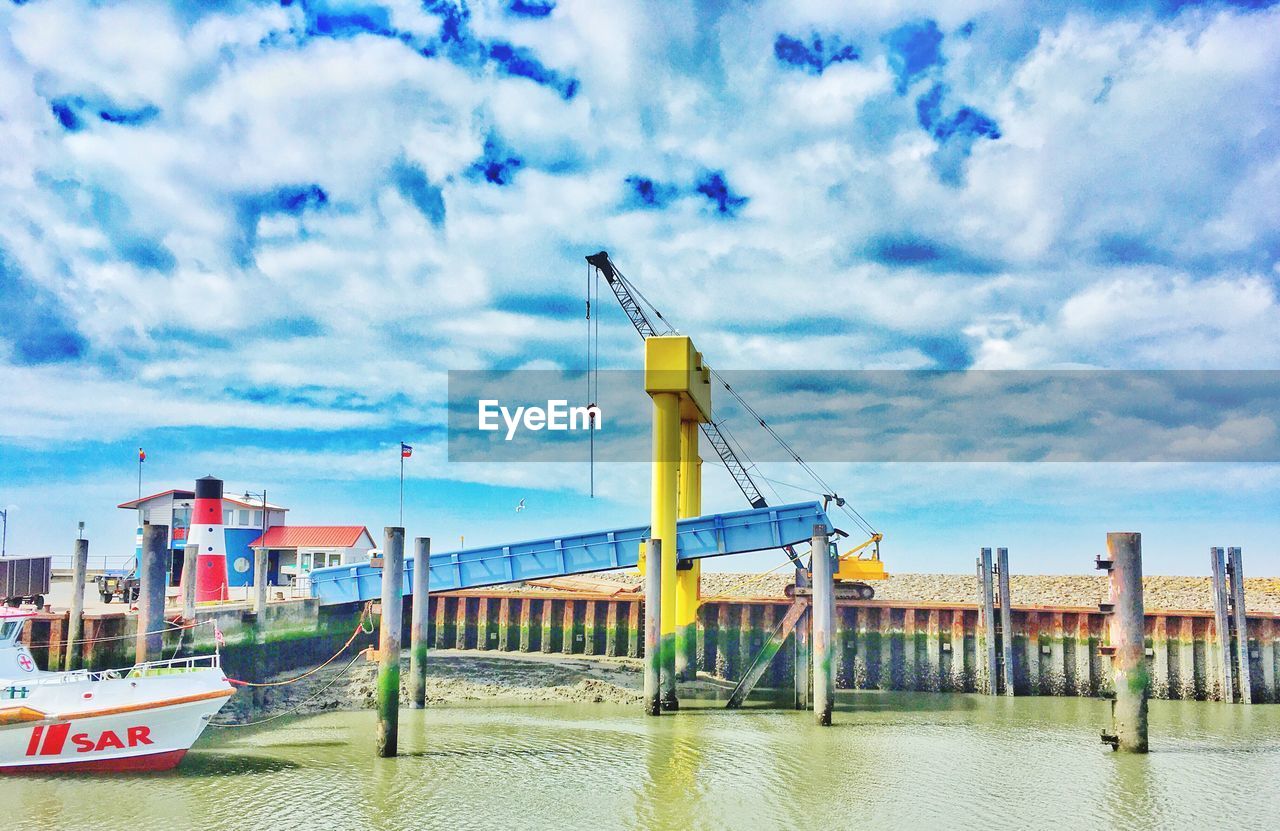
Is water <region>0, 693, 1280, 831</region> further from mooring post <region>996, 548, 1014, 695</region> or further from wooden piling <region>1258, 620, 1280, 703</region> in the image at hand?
mooring post <region>996, 548, 1014, 695</region>

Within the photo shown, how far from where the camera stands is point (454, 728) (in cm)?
2552

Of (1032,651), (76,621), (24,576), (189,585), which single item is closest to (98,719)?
(76,621)

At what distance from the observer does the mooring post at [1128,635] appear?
21844 millimetres

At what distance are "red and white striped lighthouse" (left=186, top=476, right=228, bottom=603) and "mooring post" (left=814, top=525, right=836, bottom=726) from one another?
2535 cm

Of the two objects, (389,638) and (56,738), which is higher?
(389,638)

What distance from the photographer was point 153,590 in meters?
24.8

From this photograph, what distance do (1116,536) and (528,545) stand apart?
1817cm

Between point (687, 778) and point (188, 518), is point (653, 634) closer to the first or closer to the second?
point (687, 778)

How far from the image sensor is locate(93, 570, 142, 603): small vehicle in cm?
4080

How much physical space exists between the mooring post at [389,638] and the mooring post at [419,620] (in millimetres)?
5396

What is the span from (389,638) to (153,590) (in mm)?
7883

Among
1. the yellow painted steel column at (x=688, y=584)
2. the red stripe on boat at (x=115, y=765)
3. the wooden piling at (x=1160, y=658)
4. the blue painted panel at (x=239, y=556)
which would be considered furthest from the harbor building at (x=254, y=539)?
the wooden piling at (x=1160, y=658)

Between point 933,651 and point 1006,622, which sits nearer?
point 1006,622

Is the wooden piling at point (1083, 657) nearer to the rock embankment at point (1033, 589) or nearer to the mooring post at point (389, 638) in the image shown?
the rock embankment at point (1033, 589)
